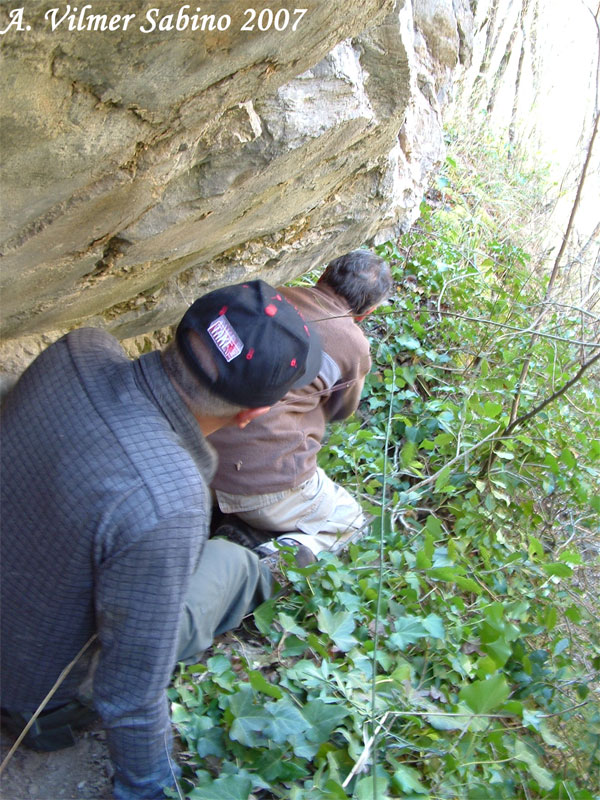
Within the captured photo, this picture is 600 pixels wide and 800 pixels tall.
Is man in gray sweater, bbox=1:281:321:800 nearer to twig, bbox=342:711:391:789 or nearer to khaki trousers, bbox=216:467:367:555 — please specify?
twig, bbox=342:711:391:789

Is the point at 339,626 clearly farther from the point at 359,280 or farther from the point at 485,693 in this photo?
the point at 359,280

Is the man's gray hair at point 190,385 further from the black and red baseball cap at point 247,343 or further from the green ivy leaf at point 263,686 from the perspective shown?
the green ivy leaf at point 263,686

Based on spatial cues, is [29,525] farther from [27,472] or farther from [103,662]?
[103,662]

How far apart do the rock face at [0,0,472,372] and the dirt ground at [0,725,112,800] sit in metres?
1.11

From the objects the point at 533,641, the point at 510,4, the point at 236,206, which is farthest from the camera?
the point at 510,4

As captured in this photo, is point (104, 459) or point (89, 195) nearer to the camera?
point (104, 459)

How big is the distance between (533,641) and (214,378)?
180 cm

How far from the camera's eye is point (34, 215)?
57.1 inches

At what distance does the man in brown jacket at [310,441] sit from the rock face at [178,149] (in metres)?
0.22

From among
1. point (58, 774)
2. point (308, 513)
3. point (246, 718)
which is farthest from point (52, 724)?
point (308, 513)

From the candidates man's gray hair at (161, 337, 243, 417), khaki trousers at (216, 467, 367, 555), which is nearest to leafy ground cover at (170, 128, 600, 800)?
khaki trousers at (216, 467, 367, 555)

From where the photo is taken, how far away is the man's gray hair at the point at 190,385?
5.06 ft

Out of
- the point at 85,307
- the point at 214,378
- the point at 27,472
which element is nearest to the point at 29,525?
the point at 27,472

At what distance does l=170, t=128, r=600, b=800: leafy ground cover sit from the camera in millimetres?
1756
